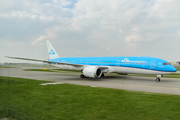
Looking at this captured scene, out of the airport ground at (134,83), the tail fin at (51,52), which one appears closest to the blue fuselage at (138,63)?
the airport ground at (134,83)

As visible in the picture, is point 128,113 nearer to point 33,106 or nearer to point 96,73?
point 33,106

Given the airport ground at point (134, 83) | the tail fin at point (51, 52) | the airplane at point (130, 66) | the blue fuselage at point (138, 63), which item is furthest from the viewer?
the tail fin at point (51, 52)

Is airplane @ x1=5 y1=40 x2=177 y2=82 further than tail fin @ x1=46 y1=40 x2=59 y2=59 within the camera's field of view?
No

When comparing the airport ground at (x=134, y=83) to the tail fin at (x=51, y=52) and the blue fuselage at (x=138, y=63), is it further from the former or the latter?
the tail fin at (x=51, y=52)

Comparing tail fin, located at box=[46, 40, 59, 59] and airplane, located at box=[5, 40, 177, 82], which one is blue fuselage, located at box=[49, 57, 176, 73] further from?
tail fin, located at box=[46, 40, 59, 59]

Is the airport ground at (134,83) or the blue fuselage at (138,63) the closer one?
the airport ground at (134,83)

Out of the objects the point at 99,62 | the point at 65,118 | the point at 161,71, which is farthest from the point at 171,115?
the point at 99,62

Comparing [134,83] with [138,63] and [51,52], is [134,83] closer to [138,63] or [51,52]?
[138,63]

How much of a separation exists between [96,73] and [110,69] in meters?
2.87

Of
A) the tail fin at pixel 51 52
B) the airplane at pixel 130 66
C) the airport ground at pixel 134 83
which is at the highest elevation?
the tail fin at pixel 51 52

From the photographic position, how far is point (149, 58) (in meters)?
18.6

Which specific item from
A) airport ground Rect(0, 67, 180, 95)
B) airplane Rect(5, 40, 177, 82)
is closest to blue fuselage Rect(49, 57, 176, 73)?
airplane Rect(5, 40, 177, 82)

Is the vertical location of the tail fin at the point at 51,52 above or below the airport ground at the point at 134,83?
above

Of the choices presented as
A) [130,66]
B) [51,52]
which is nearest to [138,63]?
[130,66]
